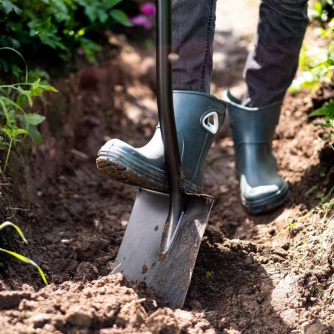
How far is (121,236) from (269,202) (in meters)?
0.67

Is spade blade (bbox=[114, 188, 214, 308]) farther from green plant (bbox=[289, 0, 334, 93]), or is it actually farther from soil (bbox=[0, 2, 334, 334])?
green plant (bbox=[289, 0, 334, 93])

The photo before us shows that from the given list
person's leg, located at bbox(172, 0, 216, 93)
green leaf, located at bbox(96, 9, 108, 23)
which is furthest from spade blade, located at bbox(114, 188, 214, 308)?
green leaf, located at bbox(96, 9, 108, 23)

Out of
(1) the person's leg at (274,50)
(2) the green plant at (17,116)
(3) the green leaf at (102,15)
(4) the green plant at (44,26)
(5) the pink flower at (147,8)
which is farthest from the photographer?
(5) the pink flower at (147,8)

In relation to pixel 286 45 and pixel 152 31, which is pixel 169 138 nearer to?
pixel 286 45

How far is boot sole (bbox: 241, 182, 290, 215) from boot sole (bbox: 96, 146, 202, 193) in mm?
641

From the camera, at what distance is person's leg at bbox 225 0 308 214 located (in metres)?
2.17

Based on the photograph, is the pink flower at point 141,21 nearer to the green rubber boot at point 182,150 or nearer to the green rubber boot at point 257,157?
the green rubber boot at point 257,157

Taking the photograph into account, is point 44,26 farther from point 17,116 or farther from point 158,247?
point 158,247

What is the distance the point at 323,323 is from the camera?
1.60 m

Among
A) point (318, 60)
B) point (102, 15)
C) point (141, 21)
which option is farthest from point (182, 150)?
point (141, 21)

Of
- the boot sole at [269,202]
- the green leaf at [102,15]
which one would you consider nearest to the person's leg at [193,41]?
the boot sole at [269,202]

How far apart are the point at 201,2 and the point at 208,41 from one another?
13cm

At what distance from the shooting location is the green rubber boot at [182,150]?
1.71 meters

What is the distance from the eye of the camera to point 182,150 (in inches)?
73.8
